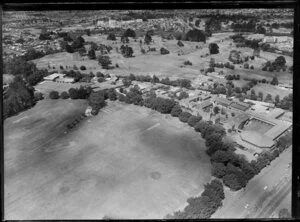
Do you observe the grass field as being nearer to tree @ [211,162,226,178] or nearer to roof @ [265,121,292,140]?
roof @ [265,121,292,140]

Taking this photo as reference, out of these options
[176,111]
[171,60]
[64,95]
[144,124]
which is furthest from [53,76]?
[176,111]

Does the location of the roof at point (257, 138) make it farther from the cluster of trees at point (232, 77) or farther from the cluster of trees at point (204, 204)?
the cluster of trees at point (232, 77)

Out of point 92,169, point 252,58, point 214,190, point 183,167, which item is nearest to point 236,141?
point 183,167

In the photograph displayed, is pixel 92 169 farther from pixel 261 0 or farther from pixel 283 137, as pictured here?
pixel 261 0

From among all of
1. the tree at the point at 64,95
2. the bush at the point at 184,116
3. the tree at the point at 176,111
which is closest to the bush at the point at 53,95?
the tree at the point at 64,95

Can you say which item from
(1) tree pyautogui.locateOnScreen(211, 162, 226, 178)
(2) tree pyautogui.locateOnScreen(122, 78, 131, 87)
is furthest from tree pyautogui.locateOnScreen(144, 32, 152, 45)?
(1) tree pyautogui.locateOnScreen(211, 162, 226, 178)

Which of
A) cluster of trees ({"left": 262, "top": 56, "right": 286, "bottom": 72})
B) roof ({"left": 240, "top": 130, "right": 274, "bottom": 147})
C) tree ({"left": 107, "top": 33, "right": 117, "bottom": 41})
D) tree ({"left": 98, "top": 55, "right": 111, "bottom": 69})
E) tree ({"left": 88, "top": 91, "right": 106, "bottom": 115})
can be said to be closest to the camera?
roof ({"left": 240, "top": 130, "right": 274, "bottom": 147})
